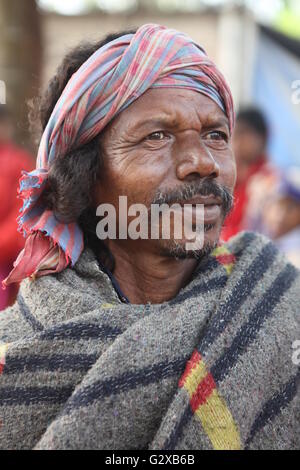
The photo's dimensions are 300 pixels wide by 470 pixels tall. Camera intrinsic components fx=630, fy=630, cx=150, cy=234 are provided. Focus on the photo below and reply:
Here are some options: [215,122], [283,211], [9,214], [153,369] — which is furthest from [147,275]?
[283,211]

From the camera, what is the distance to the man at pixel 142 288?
1809 millimetres

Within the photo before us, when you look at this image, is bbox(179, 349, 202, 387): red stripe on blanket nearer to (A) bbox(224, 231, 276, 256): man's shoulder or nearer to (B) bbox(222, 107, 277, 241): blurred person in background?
(A) bbox(224, 231, 276, 256): man's shoulder

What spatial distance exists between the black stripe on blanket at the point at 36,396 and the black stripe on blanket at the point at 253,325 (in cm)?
45

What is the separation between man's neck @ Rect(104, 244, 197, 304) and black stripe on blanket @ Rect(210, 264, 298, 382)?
0.32 meters

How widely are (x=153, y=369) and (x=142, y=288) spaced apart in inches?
19.3

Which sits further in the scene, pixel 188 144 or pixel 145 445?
pixel 188 144

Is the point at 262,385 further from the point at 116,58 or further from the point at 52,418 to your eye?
the point at 116,58

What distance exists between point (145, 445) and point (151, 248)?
2.15ft

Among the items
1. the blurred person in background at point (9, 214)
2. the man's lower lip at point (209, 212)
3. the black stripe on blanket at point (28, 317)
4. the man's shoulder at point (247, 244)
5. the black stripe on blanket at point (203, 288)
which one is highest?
the man's lower lip at point (209, 212)

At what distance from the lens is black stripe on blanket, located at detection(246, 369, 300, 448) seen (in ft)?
6.11

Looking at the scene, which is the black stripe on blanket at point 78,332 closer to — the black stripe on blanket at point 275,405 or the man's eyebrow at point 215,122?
the black stripe on blanket at point 275,405

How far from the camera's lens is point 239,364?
187cm

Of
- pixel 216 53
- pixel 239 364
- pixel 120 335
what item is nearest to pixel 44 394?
pixel 120 335

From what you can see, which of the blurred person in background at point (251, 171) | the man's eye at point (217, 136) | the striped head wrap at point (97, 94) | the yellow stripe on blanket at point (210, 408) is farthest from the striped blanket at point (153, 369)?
the blurred person in background at point (251, 171)
